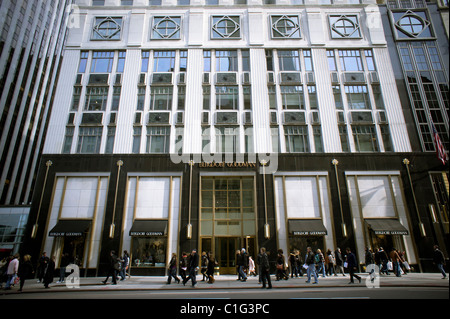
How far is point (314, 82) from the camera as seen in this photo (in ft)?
84.9

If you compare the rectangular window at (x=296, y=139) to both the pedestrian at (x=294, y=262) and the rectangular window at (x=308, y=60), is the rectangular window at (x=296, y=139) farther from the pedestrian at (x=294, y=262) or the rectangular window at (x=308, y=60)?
the pedestrian at (x=294, y=262)

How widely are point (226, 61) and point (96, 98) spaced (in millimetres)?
13881

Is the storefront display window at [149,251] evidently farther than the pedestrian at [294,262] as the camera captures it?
Yes

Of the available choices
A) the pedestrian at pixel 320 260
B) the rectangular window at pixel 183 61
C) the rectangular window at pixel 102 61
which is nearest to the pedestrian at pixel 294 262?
the pedestrian at pixel 320 260

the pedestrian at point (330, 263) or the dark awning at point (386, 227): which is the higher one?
the dark awning at point (386, 227)

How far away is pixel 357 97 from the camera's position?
25500 mm

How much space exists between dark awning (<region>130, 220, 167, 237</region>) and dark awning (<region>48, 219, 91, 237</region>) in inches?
155

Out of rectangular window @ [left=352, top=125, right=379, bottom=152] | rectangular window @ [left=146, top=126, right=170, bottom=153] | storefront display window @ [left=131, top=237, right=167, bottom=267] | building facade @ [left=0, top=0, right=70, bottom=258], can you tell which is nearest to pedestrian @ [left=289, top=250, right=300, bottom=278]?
storefront display window @ [left=131, top=237, right=167, bottom=267]

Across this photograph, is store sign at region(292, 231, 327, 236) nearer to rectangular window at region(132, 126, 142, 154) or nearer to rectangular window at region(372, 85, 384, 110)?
rectangular window at region(372, 85, 384, 110)

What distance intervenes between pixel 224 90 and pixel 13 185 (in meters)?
53.3

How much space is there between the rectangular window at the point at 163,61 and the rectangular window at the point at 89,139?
341 inches

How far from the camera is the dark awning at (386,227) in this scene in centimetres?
2020

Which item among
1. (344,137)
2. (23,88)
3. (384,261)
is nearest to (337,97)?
(344,137)
